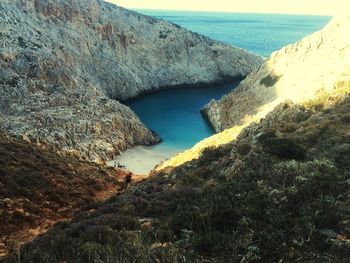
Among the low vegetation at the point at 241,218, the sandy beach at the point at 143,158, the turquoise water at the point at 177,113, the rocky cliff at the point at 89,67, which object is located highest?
the low vegetation at the point at 241,218

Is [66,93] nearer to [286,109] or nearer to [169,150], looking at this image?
[169,150]

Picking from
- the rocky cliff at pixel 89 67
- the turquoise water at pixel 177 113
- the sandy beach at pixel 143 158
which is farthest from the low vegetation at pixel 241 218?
the turquoise water at pixel 177 113

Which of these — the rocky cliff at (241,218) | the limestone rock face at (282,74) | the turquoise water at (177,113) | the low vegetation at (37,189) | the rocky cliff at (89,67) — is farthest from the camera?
the turquoise water at (177,113)

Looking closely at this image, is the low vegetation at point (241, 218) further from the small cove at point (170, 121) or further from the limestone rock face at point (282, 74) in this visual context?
the limestone rock face at point (282, 74)

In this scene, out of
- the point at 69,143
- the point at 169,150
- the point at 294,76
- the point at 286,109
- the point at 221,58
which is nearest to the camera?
the point at 286,109

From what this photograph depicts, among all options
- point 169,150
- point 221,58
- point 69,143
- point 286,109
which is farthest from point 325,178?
point 221,58

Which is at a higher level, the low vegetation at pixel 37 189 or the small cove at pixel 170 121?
the low vegetation at pixel 37 189

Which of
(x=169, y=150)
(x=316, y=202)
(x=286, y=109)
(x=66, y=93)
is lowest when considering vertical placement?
(x=169, y=150)
